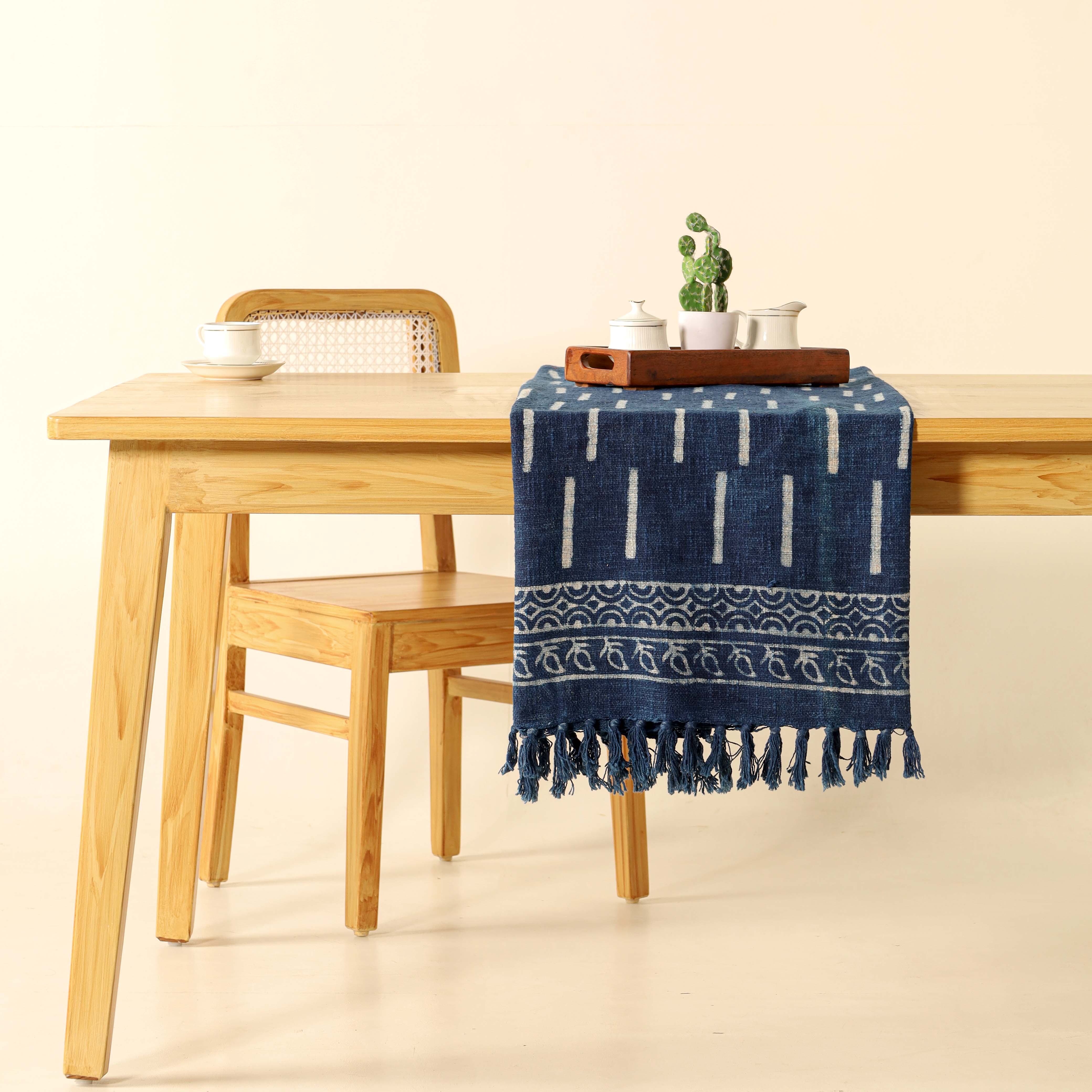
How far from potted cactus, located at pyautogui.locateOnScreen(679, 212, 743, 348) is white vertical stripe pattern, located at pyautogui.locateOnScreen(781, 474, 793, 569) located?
453mm

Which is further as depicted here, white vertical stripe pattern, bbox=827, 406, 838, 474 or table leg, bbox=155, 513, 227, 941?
table leg, bbox=155, 513, 227, 941

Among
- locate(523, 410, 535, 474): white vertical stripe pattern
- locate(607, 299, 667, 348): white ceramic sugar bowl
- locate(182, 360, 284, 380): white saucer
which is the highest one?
locate(607, 299, 667, 348): white ceramic sugar bowl

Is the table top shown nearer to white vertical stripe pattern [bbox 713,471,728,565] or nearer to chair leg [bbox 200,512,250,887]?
white vertical stripe pattern [bbox 713,471,728,565]

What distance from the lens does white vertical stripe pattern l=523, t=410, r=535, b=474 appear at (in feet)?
4.76

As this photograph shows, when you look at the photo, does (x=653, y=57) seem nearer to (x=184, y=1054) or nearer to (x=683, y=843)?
(x=683, y=843)

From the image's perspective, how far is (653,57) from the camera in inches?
106

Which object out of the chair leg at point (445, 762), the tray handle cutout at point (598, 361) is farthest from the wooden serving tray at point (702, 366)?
the chair leg at point (445, 762)

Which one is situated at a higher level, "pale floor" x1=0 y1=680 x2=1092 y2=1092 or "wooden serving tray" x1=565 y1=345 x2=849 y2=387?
"wooden serving tray" x1=565 y1=345 x2=849 y2=387

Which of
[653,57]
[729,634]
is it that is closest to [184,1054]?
[729,634]

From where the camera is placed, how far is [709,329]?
1866 mm

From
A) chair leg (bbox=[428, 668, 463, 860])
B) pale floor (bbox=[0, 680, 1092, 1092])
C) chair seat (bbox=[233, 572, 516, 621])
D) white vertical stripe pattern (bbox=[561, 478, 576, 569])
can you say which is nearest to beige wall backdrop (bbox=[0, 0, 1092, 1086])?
pale floor (bbox=[0, 680, 1092, 1092])

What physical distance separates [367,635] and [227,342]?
44 cm

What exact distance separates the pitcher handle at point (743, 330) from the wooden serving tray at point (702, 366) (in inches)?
6.1

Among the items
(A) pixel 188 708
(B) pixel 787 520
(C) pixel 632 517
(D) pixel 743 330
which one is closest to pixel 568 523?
(C) pixel 632 517
